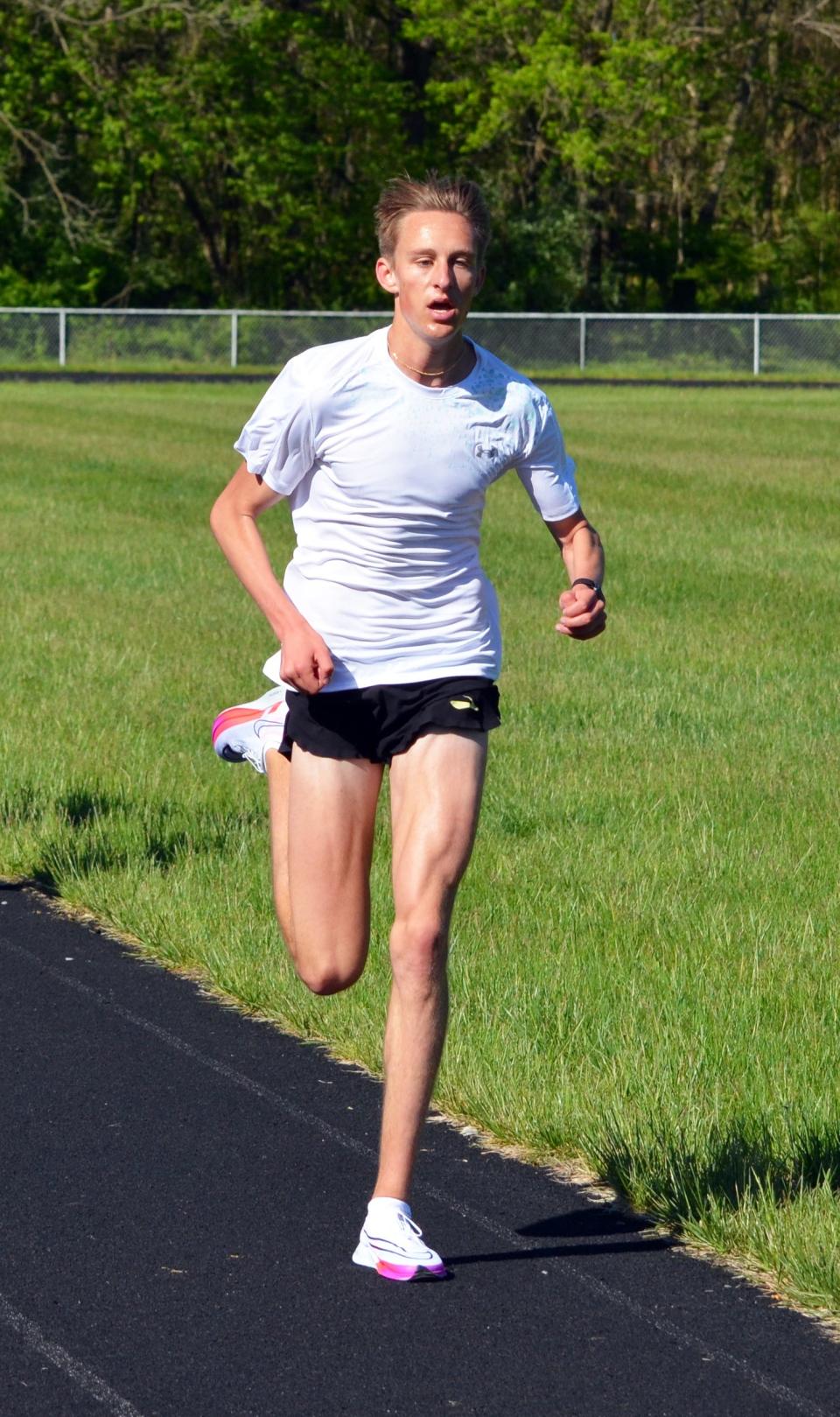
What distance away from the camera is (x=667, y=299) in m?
57.0

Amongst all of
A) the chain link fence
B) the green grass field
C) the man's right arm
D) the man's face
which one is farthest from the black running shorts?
the chain link fence

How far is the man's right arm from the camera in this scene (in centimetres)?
425

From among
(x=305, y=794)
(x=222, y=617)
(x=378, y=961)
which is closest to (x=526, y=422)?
(x=305, y=794)

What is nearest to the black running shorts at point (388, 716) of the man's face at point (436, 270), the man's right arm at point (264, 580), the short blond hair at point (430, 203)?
the man's right arm at point (264, 580)

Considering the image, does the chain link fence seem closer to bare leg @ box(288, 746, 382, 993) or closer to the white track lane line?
bare leg @ box(288, 746, 382, 993)

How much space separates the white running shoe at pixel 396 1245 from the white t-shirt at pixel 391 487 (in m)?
1.10

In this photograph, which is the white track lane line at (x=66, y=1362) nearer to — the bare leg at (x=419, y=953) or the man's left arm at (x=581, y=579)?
the bare leg at (x=419, y=953)

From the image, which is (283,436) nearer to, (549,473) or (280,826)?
(549,473)

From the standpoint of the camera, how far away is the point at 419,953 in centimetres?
413

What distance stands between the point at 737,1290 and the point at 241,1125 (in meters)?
1.50

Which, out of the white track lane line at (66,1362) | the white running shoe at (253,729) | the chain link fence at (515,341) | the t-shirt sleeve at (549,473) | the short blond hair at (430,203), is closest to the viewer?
the white track lane line at (66,1362)

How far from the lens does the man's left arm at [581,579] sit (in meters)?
4.36

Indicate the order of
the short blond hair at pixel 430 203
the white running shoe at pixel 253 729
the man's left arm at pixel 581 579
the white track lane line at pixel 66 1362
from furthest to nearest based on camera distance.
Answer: the white running shoe at pixel 253 729 < the man's left arm at pixel 581 579 < the short blond hair at pixel 430 203 < the white track lane line at pixel 66 1362

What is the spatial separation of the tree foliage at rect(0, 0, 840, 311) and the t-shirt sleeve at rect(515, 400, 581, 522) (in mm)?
46444
